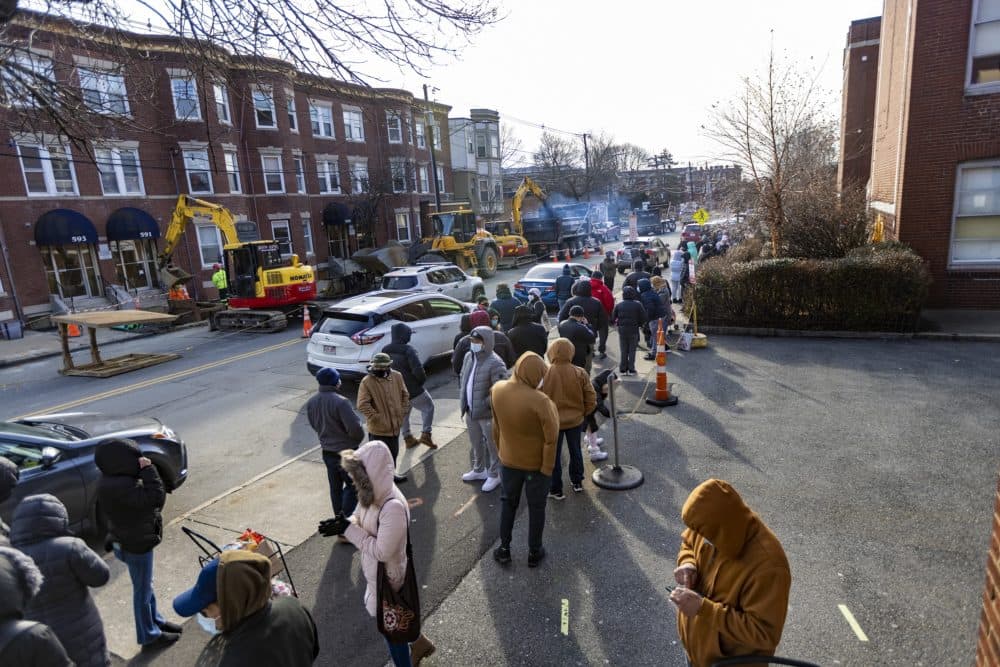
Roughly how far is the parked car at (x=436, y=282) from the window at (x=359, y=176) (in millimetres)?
18358

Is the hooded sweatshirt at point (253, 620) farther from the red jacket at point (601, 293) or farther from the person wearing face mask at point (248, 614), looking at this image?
the red jacket at point (601, 293)

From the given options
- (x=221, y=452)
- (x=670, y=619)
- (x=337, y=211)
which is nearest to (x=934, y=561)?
(x=670, y=619)

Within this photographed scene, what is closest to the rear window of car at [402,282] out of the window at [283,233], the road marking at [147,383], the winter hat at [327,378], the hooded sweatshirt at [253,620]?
the road marking at [147,383]

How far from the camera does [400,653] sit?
3.55 metres

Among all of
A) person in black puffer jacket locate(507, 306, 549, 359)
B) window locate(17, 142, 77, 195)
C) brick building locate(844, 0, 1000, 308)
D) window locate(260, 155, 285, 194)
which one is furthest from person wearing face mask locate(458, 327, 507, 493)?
window locate(260, 155, 285, 194)

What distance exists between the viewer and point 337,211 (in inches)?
1277

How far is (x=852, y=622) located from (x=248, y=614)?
156 inches

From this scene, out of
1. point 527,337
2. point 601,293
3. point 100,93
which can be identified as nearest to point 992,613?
point 527,337

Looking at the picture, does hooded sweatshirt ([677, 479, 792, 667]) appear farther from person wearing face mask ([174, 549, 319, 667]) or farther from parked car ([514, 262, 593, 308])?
parked car ([514, 262, 593, 308])

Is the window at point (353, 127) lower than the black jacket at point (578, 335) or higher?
higher

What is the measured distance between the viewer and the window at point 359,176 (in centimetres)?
3415

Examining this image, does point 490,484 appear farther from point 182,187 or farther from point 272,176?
point 272,176

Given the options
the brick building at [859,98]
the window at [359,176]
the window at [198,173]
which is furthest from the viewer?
the window at [359,176]

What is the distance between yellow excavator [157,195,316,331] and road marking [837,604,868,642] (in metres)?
16.3
